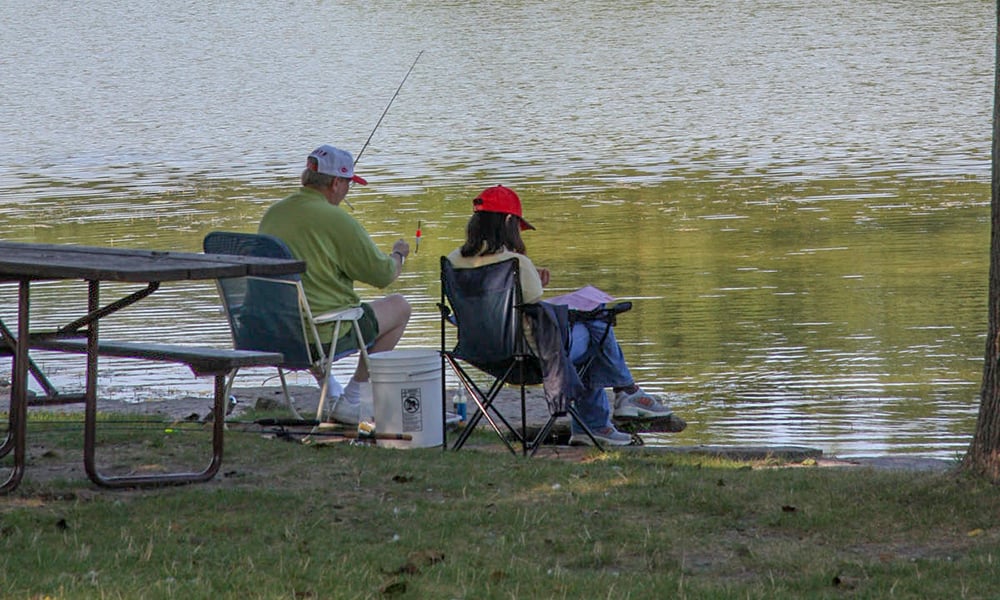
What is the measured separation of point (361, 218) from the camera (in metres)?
17.3

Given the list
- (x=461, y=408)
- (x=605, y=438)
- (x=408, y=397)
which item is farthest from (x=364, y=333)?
(x=605, y=438)

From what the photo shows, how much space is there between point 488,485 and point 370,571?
4.21 feet

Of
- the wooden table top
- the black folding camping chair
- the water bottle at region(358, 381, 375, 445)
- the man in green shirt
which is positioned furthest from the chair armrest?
the wooden table top

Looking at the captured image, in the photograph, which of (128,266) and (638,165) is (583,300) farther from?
(638,165)

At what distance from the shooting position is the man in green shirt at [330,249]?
7.64m

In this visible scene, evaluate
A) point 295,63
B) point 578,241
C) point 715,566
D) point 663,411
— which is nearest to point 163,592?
point 715,566

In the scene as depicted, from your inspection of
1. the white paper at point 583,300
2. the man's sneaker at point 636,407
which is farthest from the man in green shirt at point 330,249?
the man's sneaker at point 636,407

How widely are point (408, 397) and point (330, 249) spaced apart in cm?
88

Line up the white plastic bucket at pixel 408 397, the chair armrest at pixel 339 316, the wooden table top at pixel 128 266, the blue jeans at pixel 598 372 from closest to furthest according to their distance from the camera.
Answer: the wooden table top at pixel 128 266 → the white plastic bucket at pixel 408 397 → the blue jeans at pixel 598 372 → the chair armrest at pixel 339 316

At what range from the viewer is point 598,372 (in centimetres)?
751

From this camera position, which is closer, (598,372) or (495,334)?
(495,334)

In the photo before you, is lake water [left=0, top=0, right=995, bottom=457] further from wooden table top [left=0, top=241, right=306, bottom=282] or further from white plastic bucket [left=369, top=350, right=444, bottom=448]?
wooden table top [left=0, top=241, right=306, bottom=282]

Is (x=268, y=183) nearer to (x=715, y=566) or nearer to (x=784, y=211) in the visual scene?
(x=784, y=211)

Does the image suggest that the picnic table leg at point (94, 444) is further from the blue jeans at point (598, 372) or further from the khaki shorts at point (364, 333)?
the blue jeans at point (598, 372)
